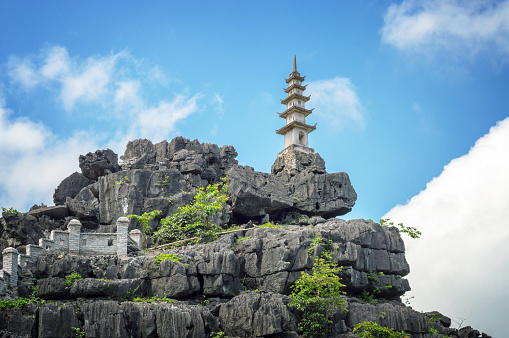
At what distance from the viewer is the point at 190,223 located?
172 feet

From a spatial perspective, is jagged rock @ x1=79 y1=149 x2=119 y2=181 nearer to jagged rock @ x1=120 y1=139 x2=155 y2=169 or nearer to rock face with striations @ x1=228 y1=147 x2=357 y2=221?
jagged rock @ x1=120 y1=139 x2=155 y2=169

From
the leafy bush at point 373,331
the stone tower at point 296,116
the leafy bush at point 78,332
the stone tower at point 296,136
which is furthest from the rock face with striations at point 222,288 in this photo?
the stone tower at point 296,116

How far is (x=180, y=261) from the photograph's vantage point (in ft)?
146

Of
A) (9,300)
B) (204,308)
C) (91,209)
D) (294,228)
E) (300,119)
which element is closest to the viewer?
(9,300)

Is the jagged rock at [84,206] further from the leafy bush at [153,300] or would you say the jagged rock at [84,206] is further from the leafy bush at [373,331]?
the leafy bush at [373,331]

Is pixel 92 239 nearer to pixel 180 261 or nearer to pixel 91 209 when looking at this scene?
pixel 180 261

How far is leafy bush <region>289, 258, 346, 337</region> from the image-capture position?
135 feet

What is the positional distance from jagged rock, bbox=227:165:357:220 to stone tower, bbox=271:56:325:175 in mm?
1629

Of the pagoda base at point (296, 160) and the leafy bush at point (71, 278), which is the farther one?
the pagoda base at point (296, 160)

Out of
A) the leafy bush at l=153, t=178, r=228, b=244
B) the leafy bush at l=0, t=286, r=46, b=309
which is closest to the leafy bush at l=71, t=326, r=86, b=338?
the leafy bush at l=0, t=286, r=46, b=309

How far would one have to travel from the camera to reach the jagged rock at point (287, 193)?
197 ft

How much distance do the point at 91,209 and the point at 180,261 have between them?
15139 mm

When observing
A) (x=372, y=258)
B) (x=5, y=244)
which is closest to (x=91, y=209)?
(x=5, y=244)

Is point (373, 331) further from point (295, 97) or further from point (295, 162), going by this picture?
point (295, 97)
